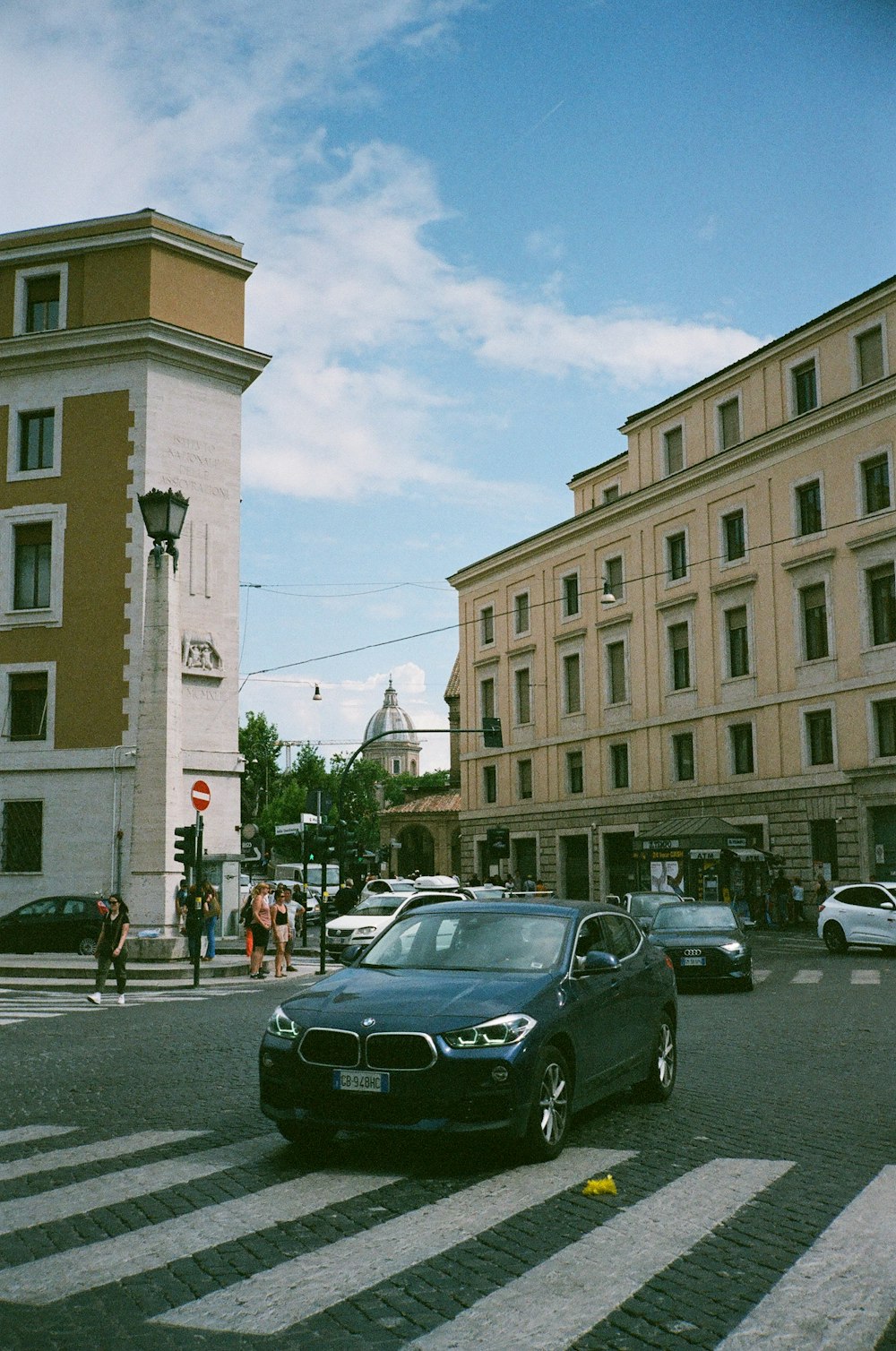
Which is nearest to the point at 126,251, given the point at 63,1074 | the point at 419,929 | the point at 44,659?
the point at 44,659

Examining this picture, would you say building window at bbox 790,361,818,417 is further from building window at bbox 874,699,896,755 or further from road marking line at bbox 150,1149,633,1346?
road marking line at bbox 150,1149,633,1346

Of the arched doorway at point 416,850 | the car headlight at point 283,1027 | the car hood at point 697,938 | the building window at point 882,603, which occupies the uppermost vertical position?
the building window at point 882,603

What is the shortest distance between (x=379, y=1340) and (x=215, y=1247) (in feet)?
4.55

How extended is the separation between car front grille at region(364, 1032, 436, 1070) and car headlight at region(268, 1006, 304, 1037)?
48 cm

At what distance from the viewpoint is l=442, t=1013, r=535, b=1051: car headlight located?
7.24 m

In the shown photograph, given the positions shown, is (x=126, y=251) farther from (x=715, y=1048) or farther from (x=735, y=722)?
(x=715, y=1048)

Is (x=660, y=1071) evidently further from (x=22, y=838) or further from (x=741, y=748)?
(x=741, y=748)

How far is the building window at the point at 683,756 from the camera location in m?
47.8

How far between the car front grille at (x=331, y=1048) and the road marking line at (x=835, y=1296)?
→ 258cm

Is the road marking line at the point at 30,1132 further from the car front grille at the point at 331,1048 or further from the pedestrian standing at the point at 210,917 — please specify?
the pedestrian standing at the point at 210,917

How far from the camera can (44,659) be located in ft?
114

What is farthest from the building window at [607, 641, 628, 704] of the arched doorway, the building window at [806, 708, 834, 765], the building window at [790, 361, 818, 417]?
the arched doorway

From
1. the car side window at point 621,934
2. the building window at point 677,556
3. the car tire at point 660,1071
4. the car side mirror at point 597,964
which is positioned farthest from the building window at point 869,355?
the car side mirror at point 597,964

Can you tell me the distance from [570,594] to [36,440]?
→ 25845 mm
